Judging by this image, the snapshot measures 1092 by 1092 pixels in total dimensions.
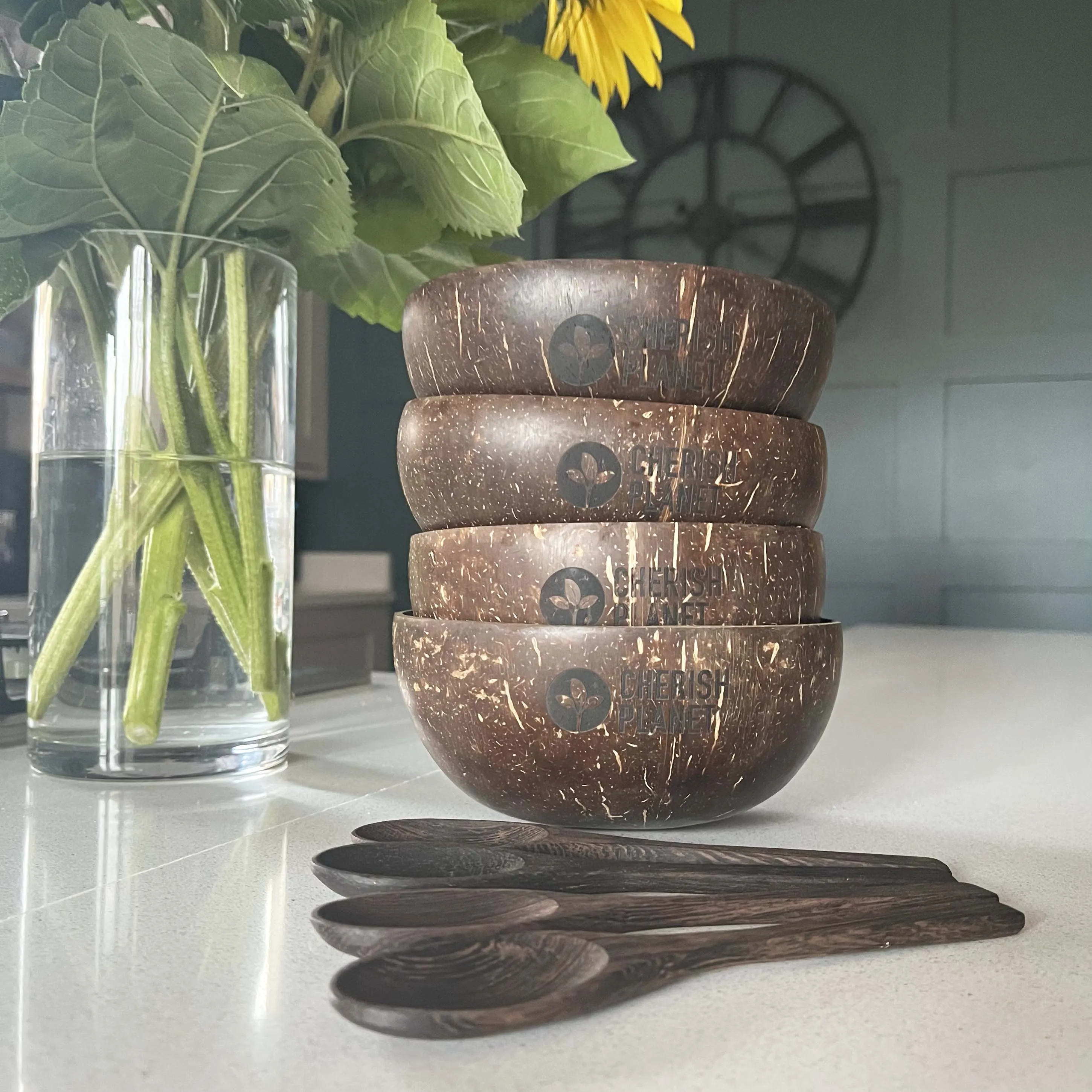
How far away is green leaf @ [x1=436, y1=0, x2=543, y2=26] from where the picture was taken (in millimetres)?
524

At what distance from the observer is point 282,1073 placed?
0.23 metres

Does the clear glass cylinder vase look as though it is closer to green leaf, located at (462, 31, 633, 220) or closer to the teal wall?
green leaf, located at (462, 31, 633, 220)

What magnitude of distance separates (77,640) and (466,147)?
281 mm

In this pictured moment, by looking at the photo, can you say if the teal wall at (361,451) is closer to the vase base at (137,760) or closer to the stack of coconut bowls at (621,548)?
the vase base at (137,760)

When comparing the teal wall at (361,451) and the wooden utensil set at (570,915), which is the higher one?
the teal wall at (361,451)

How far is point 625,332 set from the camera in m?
0.39

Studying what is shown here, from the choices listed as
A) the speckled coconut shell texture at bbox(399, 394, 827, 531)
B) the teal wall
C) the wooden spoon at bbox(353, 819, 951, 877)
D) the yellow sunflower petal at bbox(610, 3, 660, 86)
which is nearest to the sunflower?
the yellow sunflower petal at bbox(610, 3, 660, 86)

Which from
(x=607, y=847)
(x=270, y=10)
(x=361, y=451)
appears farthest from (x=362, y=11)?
(x=361, y=451)

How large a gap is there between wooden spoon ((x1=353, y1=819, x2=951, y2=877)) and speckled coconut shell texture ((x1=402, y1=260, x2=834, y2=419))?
6.2 inches

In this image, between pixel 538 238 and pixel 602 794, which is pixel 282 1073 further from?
pixel 538 238

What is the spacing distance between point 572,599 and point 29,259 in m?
0.30

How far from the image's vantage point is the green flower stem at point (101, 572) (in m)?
0.49

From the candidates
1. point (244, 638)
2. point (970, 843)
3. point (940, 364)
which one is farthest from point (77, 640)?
point (940, 364)

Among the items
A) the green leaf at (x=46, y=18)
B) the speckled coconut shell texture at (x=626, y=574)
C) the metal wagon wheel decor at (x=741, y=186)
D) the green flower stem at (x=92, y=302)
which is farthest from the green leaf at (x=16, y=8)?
the metal wagon wheel decor at (x=741, y=186)
